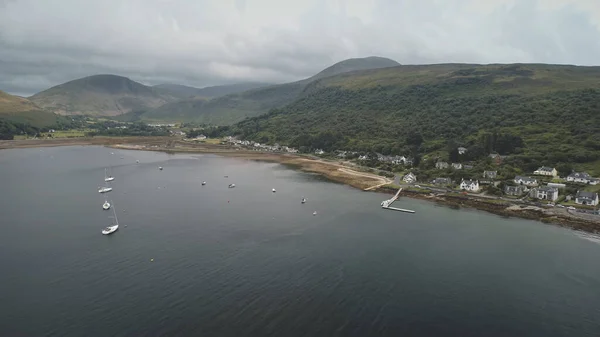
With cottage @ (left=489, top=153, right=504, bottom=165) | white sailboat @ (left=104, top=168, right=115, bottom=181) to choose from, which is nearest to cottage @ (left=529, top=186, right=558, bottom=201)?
cottage @ (left=489, top=153, right=504, bottom=165)

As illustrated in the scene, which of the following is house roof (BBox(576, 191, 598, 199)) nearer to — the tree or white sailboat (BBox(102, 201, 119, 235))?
the tree

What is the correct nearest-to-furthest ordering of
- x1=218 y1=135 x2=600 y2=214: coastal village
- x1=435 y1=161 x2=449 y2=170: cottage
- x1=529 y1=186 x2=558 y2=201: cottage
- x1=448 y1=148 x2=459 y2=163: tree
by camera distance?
x1=218 y1=135 x2=600 y2=214: coastal village
x1=529 y1=186 x2=558 y2=201: cottage
x1=435 y1=161 x2=449 y2=170: cottage
x1=448 y1=148 x2=459 y2=163: tree

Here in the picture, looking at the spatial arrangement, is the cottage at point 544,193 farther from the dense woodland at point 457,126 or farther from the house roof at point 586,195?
the dense woodland at point 457,126

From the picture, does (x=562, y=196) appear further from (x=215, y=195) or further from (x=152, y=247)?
(x=152, y=247)

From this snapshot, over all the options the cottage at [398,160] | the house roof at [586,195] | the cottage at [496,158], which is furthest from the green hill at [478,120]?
the house roof at [586,195]

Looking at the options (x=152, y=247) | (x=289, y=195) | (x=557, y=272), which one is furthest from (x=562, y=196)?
(x=152, y=247)
